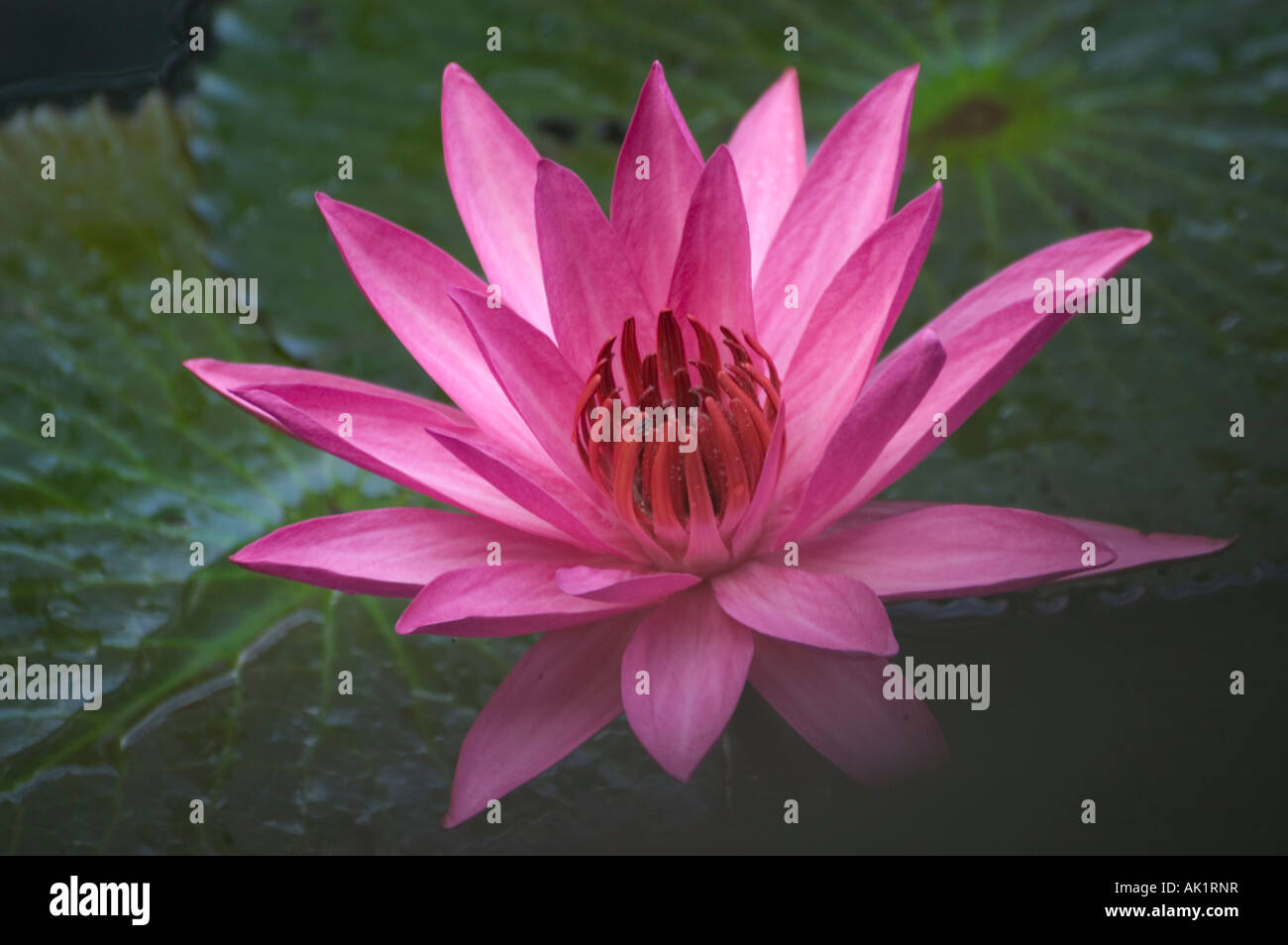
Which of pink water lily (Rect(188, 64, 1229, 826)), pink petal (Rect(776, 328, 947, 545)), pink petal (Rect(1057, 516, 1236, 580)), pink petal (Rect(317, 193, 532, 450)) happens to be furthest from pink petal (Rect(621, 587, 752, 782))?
pink petal (Rect(1057, 516, 1236, 580))

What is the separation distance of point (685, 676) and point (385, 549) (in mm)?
322

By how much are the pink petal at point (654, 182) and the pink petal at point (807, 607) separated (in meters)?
0.32

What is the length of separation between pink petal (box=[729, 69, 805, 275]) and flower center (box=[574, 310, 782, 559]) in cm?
19

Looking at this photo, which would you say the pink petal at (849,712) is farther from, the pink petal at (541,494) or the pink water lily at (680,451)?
the pink petal at (541,494)

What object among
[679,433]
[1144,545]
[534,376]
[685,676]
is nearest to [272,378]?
[534,376]

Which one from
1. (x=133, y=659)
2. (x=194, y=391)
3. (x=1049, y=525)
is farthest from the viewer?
(x=194, y=391)

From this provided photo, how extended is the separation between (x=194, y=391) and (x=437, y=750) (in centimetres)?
64

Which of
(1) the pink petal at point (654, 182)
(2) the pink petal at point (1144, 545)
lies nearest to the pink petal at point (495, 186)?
(1) the pink petal at point (654, 182)

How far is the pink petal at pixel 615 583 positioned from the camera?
95 cm

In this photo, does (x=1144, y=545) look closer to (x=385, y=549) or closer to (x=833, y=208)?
(x=833, y=208)

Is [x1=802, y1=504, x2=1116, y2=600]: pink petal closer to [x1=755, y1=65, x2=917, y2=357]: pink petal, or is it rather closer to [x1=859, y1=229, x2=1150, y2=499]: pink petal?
[x1=859, y1=229, x2=1150, y2=499]: pink petal
